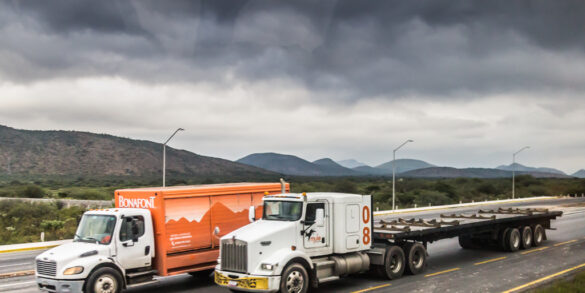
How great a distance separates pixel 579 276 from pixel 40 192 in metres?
77.4

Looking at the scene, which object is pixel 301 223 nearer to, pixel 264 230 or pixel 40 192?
pixel 264 230

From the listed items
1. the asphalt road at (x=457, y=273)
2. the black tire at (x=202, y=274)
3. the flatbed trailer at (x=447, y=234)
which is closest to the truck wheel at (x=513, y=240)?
the flatbed trailer at (x=447, y=234)

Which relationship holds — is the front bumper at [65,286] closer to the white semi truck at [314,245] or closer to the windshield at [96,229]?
the windshield at [96,229]

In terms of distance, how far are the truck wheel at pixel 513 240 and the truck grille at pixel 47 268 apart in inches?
697

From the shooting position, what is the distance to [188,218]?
15039 mm

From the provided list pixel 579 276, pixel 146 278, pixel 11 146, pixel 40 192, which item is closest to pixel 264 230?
pixel 146 278

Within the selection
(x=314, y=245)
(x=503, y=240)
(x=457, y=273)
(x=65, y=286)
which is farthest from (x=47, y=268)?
(x=503, y=240)

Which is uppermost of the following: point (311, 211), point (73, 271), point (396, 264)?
point (311, 211)

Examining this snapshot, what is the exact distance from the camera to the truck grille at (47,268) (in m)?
13.1

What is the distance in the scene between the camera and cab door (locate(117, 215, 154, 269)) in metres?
14.0

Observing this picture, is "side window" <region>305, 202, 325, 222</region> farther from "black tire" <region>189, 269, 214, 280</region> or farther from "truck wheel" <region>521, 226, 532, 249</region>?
"truck wheel" <region>521, 226, 532, 249</region>

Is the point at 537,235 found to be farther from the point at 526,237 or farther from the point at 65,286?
the point at 65,286

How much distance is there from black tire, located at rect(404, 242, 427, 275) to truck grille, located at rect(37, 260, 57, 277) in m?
10.7

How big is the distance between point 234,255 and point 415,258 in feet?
23.2
